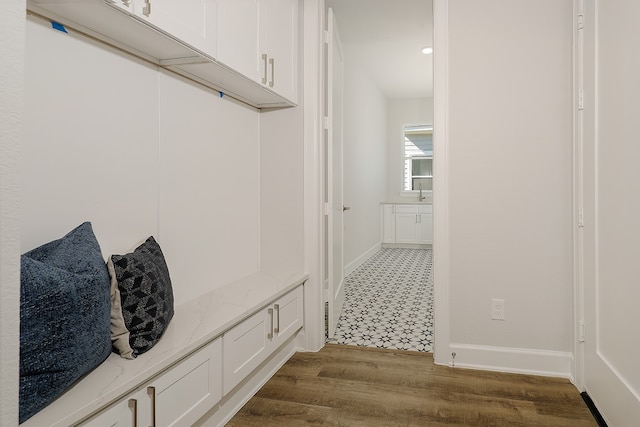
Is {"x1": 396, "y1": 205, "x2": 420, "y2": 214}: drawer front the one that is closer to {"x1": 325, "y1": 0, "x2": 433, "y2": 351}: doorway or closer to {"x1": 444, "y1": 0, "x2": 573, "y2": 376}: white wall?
{"x1": 325, "y1": 0, "x2": 433, "y2": 351}: doorway

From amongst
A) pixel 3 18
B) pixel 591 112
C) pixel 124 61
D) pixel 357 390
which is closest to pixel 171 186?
pixel 124 61

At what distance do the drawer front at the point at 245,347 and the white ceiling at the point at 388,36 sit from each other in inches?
118

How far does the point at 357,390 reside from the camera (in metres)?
2.15

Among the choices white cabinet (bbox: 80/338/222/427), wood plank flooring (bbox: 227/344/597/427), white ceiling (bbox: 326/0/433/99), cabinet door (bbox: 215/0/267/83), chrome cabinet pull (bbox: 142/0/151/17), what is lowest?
wood plank flooring (bbox: 227/344/597/427)

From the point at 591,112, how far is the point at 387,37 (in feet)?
10.1

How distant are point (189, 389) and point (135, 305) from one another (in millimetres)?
386

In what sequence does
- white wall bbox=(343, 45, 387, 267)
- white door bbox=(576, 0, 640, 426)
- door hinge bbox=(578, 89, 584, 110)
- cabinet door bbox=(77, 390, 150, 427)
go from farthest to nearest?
white wall bbox=(343, 45, 387, 267)
door hinge bbox=(578, 89, 584, 110)
white door bbox=(576, 0, 640, 426)
cabinet door bbox=(77, 390, 150, 427)

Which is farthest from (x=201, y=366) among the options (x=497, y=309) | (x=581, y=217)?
(x=581, y=217)

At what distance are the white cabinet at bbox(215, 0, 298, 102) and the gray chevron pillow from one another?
95cm

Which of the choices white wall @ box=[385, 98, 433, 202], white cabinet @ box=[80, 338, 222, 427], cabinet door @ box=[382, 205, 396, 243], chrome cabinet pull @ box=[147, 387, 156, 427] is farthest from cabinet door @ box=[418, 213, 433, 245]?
chrome cabinet pull @ box=[147, 387, 156, 427]

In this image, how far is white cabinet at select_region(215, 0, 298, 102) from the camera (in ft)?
6.04

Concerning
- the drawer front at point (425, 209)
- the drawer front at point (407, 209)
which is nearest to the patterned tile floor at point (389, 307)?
the drawer front at point (425, 209)

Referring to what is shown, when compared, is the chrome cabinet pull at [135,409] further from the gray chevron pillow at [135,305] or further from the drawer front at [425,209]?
the drawer front at [425,209]

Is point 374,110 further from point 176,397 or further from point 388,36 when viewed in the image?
point 176,397
